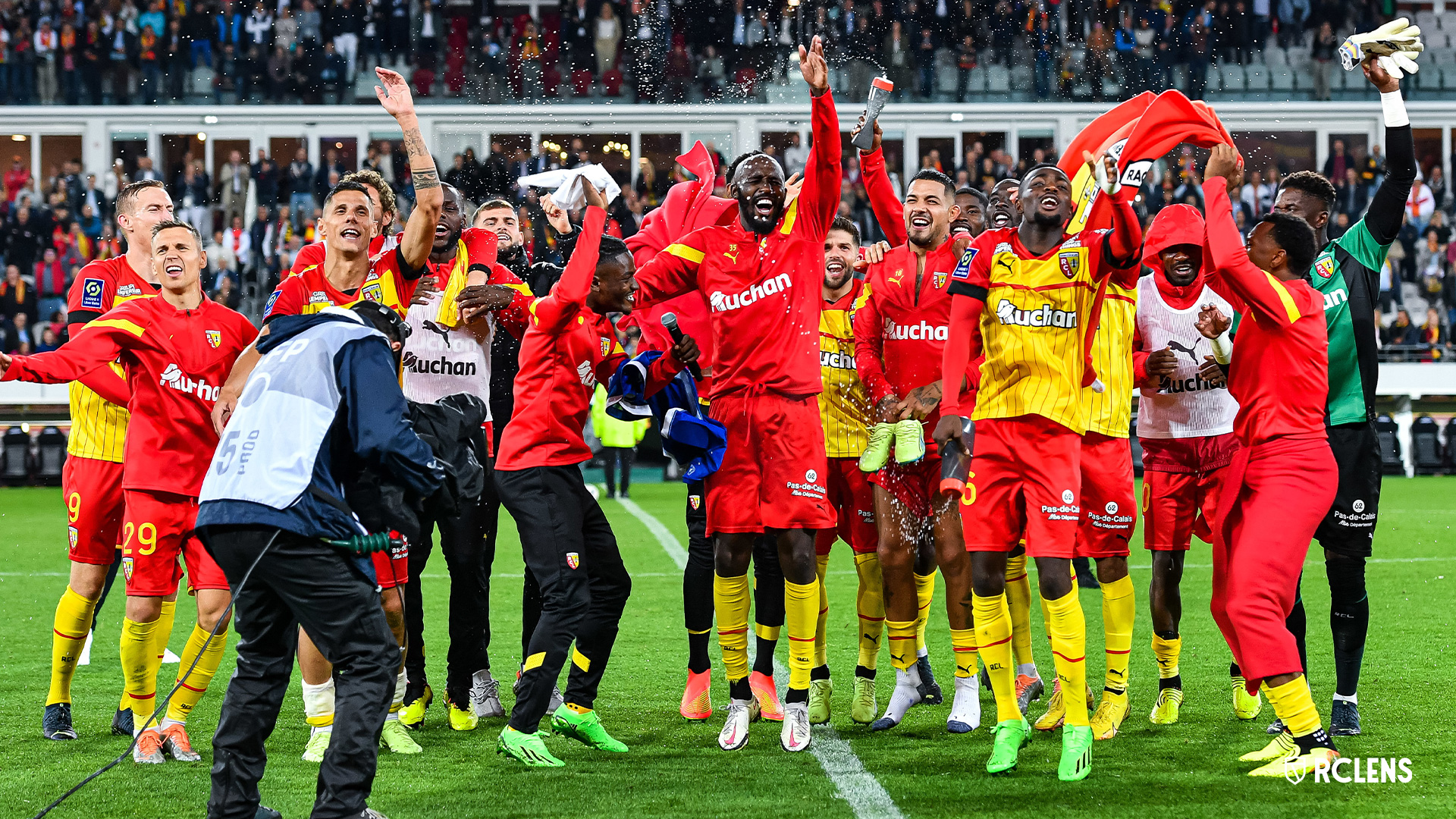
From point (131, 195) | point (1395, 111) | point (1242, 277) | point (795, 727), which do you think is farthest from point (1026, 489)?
point (131, 195)

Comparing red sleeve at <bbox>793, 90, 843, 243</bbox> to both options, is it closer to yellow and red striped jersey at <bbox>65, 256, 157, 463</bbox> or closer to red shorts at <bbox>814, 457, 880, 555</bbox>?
red shorts at <bbox>814, 457, 880, 555</bbox>

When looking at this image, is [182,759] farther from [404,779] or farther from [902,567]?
[902,567]

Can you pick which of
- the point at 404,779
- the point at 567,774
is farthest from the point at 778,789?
the point at 404,779

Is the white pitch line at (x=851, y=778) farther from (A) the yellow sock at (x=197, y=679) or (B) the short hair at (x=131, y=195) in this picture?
(B) the short hair at (x=131, y=195)

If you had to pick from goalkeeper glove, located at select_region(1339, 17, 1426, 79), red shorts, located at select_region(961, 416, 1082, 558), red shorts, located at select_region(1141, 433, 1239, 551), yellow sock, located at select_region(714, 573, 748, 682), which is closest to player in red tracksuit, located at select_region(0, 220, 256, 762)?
yellow sock, located at select_region(714, 573, 748, 682)

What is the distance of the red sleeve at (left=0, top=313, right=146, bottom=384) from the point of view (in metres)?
6.18

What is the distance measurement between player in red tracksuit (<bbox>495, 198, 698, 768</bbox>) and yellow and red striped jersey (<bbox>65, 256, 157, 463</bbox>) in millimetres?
2011

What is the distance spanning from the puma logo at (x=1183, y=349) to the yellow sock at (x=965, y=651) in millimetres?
1855

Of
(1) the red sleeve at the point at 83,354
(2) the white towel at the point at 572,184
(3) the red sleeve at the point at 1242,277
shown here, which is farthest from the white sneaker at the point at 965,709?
(1) the red sleeve at the point at 83,354

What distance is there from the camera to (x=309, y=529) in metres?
4.48

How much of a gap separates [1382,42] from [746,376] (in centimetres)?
308

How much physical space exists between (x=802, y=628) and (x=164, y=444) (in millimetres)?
3052

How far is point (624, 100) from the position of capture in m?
32.4

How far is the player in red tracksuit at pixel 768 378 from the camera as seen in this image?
646cm
